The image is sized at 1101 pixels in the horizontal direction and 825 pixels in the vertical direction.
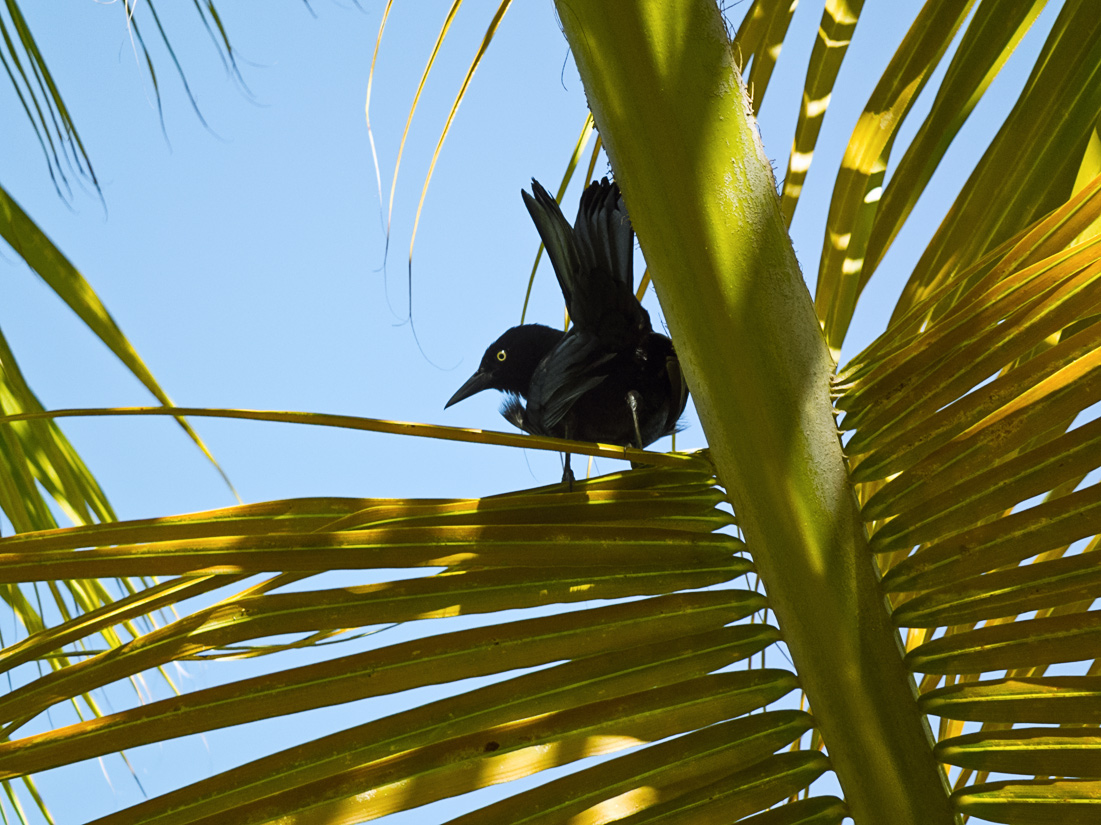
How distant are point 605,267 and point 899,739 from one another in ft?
1.22

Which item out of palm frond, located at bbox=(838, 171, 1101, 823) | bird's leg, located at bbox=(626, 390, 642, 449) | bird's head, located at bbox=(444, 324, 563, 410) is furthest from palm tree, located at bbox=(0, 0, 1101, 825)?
bird's head, located at bbox=(444, 324, 563, 410)

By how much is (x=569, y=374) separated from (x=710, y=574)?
253mm

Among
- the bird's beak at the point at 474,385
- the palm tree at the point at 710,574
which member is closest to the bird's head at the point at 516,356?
the bird's beak at the point at 474,385

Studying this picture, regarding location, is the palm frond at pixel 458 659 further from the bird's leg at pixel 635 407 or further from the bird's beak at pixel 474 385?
the bird's beak at pixel 474 385

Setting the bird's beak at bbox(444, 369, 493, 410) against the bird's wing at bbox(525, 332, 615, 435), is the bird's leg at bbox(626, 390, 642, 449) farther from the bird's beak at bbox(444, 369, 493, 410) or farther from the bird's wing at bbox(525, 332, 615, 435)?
the bird's beak at bbox(444, 369, 493, 410)

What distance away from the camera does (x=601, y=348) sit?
2.13 ft

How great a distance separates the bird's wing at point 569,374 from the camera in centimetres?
64

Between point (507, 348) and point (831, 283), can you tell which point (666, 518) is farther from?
point (507, 348)

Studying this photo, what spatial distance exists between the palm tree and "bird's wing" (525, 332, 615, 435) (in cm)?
21

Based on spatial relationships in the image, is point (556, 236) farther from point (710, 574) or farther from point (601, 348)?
point (710, 574)

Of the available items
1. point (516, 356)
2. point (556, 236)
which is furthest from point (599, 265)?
point (516, 356)

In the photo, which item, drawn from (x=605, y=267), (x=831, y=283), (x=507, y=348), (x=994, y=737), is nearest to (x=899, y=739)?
(x=994, y=737)

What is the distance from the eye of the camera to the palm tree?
0.36 meters

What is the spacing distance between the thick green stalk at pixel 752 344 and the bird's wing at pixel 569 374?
0.77ft
